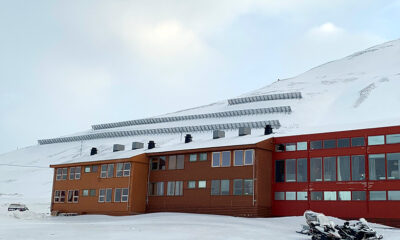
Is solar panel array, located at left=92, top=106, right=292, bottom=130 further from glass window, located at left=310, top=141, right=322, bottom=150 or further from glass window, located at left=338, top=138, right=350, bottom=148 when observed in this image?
glass window, located at left=338, top=138, right=350, bottom=148

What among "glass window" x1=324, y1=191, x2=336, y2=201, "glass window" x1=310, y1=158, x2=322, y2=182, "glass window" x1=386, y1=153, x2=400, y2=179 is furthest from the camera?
"glass window" x1=310, y1=158, x2=322, y2=182

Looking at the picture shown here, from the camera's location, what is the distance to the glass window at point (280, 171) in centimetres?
4178

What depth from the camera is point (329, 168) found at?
3897 centimetres

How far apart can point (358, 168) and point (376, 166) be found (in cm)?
142

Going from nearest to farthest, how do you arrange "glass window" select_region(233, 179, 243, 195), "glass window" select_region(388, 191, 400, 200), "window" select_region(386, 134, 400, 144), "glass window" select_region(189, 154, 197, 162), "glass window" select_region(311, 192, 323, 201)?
"glass window" select_region(388, 191, 400, 200)
"window" select_region(386, 134, 400, 144)
"glass window" select_region(311, 192, 323, 201)
"glass window" select_region(233, 179, 243, 195)
"glass window" select_region(189, 154, 197, 162)

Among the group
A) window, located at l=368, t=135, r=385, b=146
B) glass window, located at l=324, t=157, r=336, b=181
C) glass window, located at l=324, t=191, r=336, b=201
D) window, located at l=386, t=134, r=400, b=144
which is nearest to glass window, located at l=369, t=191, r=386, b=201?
glass window, located at l=324, t=191, r=336, b=201

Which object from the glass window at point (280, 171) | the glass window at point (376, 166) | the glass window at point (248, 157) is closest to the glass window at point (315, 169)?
the glass window at point (280, 171)

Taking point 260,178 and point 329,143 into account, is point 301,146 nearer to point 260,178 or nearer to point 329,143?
point 329,143

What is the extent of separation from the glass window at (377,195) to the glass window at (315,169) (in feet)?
14.2

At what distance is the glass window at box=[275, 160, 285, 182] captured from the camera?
137ft

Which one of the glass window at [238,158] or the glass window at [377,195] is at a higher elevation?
the glass window at [238,158]

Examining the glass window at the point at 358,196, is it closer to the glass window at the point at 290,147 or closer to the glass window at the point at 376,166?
the glass window at the point at 376,166

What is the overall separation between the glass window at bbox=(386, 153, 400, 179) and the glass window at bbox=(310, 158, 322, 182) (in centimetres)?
548

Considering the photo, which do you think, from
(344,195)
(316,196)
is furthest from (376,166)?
(316,196)
